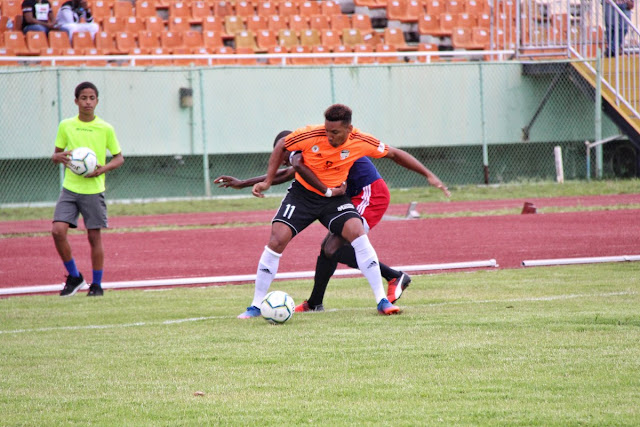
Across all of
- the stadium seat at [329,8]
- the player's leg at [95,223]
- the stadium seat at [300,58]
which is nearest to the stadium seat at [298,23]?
the stadium seat at [329,8]

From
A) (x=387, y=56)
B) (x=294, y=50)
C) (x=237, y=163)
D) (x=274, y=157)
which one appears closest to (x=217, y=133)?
(x=237, y=163)

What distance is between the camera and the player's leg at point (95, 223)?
389 inches

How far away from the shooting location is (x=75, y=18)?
2291 centimetres

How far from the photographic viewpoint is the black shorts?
819cm

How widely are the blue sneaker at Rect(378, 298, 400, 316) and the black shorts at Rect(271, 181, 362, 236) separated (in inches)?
30.2

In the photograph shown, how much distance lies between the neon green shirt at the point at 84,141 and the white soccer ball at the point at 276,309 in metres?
3.10

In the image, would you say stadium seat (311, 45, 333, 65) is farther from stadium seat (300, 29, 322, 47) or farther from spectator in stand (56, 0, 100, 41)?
spectator in stand (56, 0, 100, 41)

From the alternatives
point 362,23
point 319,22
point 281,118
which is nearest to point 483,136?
point 362,23

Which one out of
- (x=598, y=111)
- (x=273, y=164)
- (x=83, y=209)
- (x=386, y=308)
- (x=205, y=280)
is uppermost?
(x=273, y=164)

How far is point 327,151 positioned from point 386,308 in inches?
57.3

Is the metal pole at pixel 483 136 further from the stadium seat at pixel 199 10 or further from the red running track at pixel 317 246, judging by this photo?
the stadium seat at pixel 199 10

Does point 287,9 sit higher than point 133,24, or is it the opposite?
point 287,9

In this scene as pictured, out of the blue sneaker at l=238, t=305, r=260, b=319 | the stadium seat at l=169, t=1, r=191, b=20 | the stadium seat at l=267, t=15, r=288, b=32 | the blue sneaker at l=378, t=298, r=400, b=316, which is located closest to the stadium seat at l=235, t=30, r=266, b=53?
the stadium seat at l=267, t=15, r=288, b=32

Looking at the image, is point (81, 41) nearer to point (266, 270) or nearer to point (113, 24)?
point (113, 24)
